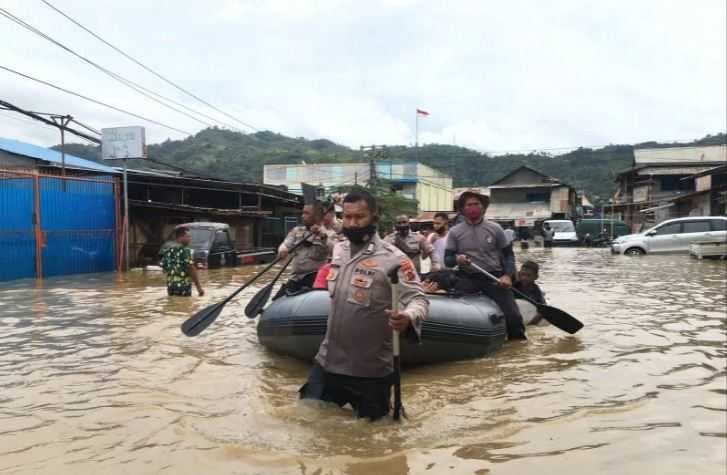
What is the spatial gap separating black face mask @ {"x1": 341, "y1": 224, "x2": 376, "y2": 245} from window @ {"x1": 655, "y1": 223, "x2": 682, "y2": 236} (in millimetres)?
20470

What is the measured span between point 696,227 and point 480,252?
17195 millimetres

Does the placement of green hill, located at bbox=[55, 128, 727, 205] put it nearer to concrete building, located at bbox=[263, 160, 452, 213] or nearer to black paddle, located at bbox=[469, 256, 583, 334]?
concrete building, located at bbox=[263, 160, 452, 213]

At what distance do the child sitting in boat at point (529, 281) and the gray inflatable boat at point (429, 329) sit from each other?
1.53 meters

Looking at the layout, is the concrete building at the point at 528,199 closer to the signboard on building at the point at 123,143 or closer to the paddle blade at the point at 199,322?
the signboard on building at the point at 123,143

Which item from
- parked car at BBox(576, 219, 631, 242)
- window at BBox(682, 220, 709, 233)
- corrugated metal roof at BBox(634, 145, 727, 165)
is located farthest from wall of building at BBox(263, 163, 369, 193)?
window at BBox(682, 220, 709, 233)

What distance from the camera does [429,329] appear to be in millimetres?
5668

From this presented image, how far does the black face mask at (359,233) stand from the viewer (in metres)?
3.67

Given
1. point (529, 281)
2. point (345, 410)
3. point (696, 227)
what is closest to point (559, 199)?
point (696, 227)

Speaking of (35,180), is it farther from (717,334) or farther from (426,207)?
(426,207)

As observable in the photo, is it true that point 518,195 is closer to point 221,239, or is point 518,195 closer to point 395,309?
point 221,239

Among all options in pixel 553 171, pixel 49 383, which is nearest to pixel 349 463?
pixel 49 383

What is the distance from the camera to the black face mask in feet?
12.0

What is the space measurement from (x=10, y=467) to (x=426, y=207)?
51615mm

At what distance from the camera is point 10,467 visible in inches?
143
